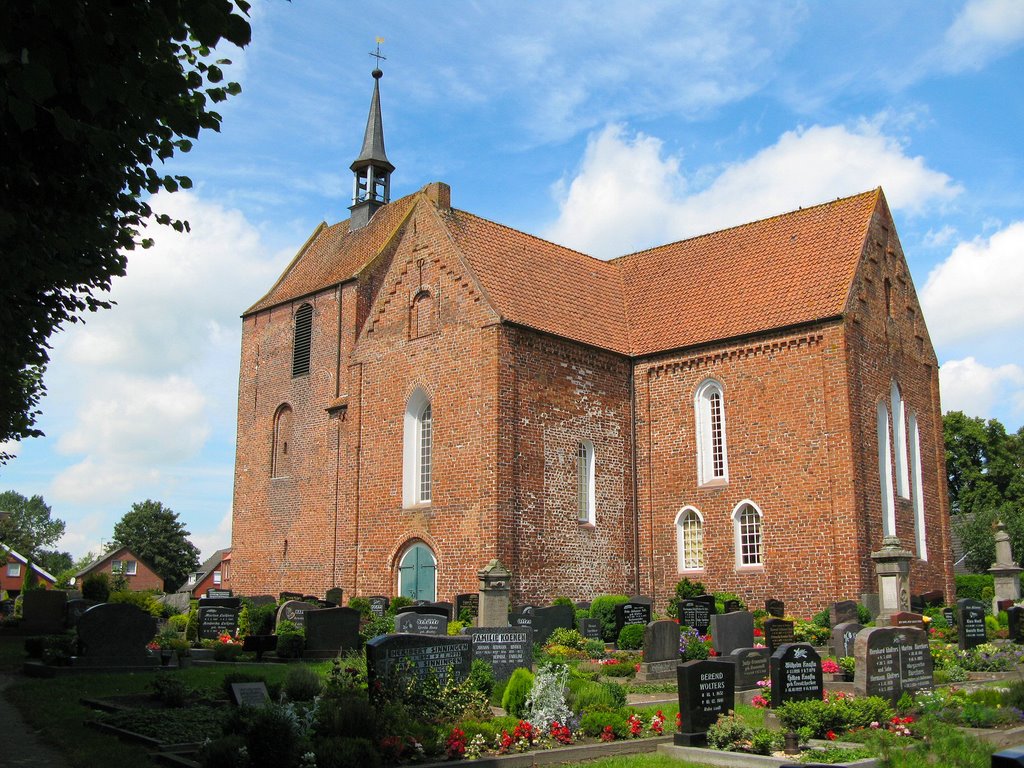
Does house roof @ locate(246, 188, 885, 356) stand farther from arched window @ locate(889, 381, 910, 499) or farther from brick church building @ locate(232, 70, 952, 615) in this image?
arched window @ locate(889, 381, 910, 499)

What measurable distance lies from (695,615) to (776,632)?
4.10 metres

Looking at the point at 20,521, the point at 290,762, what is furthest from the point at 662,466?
the point at 20,521

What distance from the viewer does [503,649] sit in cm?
1460

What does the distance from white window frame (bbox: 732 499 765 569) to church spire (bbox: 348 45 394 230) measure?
18.9 metres

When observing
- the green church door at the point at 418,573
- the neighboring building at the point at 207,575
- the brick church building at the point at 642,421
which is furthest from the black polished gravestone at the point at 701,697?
the neighboring building at the point at 207,575

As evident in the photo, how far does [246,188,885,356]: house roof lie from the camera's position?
25.7 meters

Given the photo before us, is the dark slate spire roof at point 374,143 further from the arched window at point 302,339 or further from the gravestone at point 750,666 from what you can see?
the gravestone at point 750,666

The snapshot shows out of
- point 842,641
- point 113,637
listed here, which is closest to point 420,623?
point 113,637

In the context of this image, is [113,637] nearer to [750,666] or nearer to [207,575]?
[750,666]

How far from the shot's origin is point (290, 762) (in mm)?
8945

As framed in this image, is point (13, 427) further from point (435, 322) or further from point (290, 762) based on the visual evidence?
point (290, 762)

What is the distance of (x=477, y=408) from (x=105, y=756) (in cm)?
1561

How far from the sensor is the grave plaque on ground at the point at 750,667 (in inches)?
562

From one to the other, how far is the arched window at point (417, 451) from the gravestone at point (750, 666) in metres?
13.0
